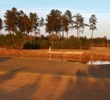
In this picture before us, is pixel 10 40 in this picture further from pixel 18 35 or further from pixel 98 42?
pixel 98 42

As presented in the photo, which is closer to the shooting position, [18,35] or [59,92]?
[59,92]

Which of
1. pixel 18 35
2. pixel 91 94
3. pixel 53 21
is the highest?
pixel 53 21

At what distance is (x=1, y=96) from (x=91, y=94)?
4310mm

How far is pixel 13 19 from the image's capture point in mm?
102312

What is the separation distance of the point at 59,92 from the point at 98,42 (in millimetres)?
99303

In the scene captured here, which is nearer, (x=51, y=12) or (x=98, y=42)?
(x=51, y=12)

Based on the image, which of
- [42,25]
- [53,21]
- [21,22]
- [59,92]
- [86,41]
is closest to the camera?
[59,92]

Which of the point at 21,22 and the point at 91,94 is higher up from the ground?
the point at 21,22

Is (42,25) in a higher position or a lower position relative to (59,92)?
higher

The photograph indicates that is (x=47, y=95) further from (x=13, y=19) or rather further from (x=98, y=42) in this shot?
(x=98, y=42)

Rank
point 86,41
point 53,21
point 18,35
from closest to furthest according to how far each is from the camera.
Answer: point 18,35 → point 86,41 → point 53,21

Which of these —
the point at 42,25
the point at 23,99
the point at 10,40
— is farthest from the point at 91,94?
the point at 42,25

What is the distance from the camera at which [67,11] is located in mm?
103875

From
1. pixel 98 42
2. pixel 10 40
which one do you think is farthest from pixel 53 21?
pixel 10 40
